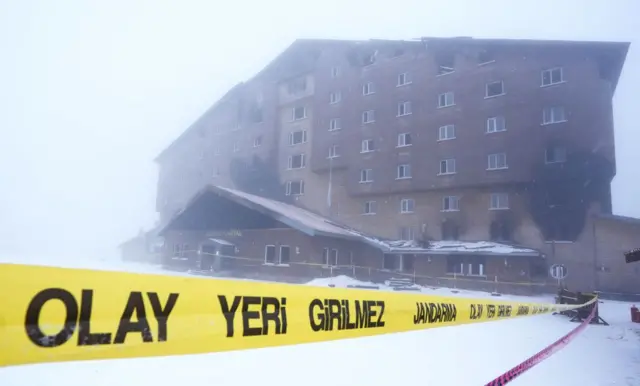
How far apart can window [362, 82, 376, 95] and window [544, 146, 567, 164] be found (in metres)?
14.0

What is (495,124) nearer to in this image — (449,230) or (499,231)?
(499,231)

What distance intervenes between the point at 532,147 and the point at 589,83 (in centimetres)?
503

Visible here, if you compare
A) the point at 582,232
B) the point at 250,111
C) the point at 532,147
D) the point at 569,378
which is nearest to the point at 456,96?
the point at 532,147

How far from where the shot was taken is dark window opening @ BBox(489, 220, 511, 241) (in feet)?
84.4

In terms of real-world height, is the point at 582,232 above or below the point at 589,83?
below

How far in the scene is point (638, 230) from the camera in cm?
2195

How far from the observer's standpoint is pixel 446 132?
28.8m

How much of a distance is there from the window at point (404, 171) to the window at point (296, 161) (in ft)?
30.6

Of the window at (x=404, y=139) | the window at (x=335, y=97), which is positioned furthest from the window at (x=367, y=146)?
the window at (x=335, y=97)

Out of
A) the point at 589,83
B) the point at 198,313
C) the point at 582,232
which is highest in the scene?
the point at 589,83

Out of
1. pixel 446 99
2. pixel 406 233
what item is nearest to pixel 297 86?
pixel 446 99

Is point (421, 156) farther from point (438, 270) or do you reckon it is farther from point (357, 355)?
point (357, 355)

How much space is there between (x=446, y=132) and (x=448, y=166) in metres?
Result: 2.63

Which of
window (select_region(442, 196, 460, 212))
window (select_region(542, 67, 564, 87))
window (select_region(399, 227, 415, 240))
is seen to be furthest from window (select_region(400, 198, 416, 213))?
window (select_region(542, 67, 564, 87))
